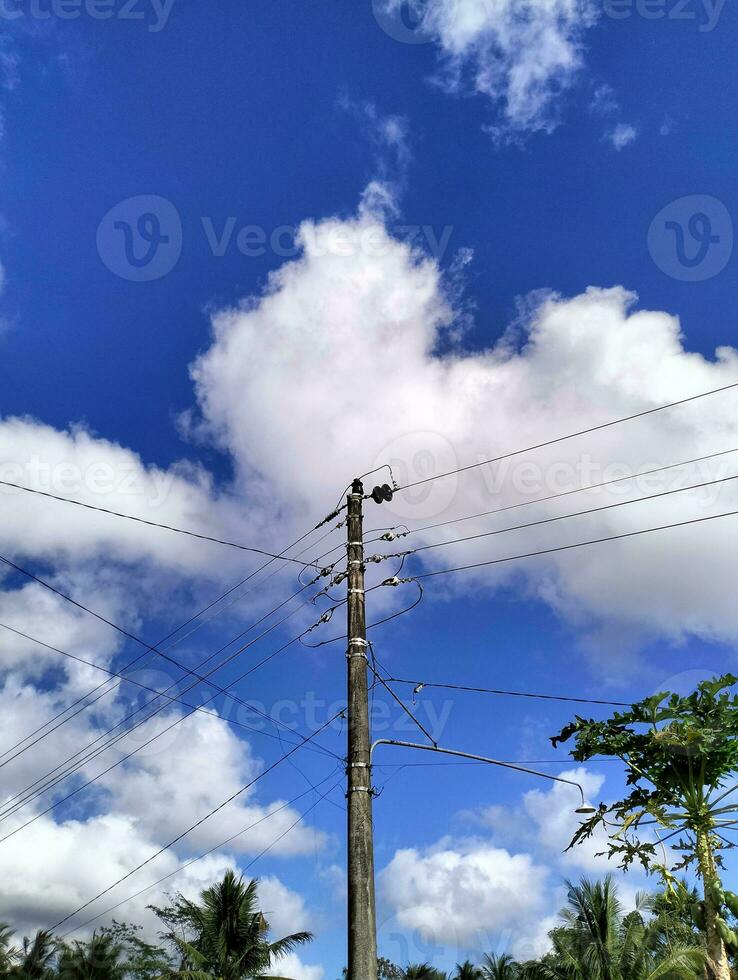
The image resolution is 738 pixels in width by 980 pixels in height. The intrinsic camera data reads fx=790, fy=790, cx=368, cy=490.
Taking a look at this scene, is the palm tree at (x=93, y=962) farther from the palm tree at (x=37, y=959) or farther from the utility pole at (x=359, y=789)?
the utility pole at (x=359, y=789)

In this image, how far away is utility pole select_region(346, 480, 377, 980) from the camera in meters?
9.88

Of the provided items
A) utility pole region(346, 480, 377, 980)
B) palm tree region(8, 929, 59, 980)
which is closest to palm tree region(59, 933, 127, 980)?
palm tree region(8, 929, 59, 980)

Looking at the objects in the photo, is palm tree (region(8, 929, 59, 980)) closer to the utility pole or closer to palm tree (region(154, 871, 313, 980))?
palm tree (region(154, 871, 313, 980))

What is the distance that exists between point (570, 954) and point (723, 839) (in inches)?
874

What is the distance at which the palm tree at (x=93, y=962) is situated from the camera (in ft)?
114

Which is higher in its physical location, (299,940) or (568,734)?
(568,734)

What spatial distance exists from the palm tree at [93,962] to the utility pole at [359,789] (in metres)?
31.2

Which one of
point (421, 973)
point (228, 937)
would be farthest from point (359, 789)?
point (421, 973)

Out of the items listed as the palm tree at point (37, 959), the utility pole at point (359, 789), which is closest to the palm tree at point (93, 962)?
the palm tree at point (37, 959)

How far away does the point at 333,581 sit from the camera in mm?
13664

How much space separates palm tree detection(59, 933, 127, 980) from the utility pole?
31.2m

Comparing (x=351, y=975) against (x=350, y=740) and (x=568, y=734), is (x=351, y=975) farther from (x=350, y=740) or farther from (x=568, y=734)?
(x=568, y=734)

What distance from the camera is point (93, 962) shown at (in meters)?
35.3

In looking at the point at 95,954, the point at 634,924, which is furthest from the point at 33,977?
the point at 634,924
